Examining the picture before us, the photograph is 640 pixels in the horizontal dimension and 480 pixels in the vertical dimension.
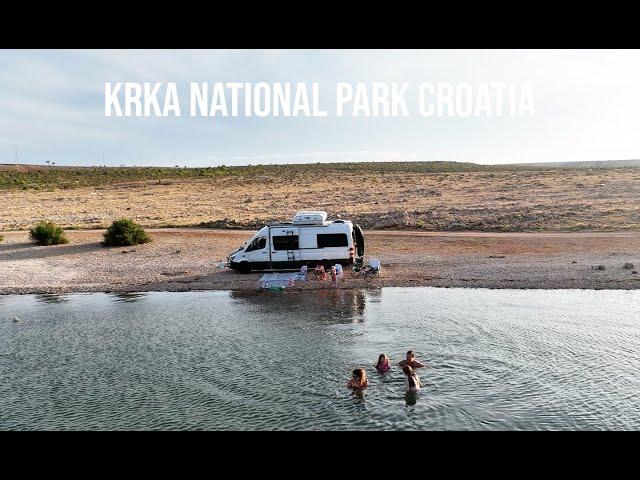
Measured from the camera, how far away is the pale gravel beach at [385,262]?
27484 millimetres

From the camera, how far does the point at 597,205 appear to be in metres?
52.8

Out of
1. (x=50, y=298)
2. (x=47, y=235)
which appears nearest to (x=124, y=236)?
(x=47, y=235)

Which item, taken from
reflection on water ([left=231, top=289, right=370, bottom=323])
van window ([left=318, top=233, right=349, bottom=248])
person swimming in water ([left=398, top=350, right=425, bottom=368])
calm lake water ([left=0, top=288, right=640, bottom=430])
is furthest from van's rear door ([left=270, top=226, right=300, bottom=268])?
person swimming in water ([left=398, top=350, right=425, bottom=368])

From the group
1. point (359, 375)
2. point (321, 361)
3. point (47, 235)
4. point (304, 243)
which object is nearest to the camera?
point (359, 375)

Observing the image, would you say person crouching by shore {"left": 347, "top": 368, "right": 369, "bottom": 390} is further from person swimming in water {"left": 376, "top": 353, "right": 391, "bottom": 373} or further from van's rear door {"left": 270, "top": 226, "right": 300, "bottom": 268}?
van's rear door {"left": 270, "top": 226, "right": 300, "bottom": 268}

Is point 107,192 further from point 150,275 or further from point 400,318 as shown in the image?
point 400,318

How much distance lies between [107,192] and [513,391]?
Answer: 8034cm

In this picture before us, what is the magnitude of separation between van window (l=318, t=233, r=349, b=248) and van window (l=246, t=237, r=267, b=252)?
9.80ft

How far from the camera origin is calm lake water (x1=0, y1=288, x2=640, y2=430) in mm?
12625

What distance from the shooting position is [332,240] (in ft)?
94.7

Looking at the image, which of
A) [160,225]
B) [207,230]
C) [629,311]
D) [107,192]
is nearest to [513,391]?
[629,311]

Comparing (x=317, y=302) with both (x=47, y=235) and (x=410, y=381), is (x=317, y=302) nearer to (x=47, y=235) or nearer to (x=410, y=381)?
(x=410, y=381)

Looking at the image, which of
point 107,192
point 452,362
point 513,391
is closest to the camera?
point 513,391

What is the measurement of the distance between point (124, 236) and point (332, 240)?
17.4 m
